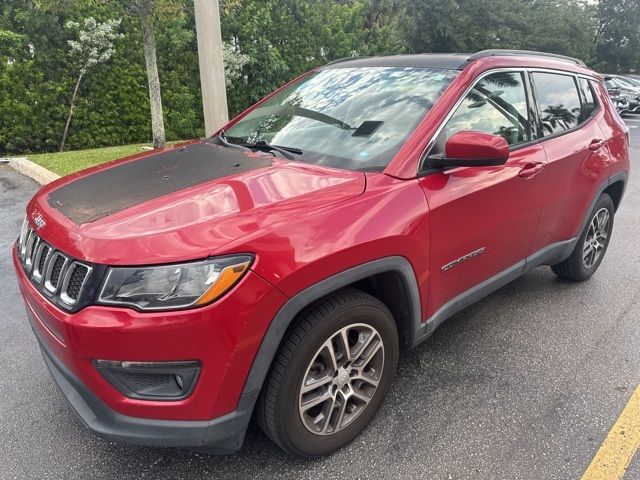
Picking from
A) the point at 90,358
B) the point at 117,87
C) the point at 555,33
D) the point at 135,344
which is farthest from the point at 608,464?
the point at 555,33

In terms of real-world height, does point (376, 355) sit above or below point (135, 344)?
below

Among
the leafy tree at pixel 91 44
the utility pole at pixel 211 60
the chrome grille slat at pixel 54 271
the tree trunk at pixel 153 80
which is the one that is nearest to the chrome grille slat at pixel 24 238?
the chrome grille slat at pixel 54 271

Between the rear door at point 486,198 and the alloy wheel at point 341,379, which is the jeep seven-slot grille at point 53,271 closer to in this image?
the alloy wheel at point 341,379

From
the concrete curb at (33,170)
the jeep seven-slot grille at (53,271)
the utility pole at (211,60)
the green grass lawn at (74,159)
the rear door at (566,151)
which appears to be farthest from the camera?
the green grass lawn at (74,159)

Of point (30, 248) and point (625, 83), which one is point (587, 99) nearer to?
point (30, 248)

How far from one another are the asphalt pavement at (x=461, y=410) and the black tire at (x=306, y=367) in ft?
0.39

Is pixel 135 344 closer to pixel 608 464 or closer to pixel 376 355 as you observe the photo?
pixel 376 355

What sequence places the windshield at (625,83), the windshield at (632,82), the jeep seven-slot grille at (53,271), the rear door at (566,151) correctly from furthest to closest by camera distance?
the windshield at (632,82)
the windshield at (625,83)
the rear door at (566,151)
the jeep seven-slot grille at (53,271)

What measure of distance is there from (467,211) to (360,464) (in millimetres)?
1323

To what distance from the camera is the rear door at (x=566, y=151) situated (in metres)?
3.19

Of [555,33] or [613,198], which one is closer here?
[613,198]

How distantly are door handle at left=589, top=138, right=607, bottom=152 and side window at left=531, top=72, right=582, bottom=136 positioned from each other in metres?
0.18

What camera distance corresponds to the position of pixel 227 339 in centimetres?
175

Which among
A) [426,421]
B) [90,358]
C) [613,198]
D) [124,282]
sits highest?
[124,282]
